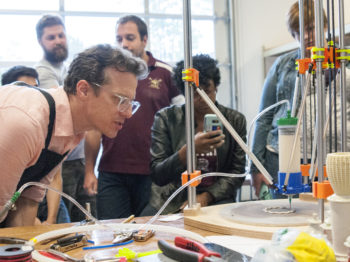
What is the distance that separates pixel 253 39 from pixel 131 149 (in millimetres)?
3198

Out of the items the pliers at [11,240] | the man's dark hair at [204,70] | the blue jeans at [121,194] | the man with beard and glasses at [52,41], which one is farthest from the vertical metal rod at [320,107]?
the man with beard and glasses at [52,41]

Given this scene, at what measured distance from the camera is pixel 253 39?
5.01 metres

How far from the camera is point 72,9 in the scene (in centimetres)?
444

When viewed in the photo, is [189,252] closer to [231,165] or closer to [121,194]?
[231,165]

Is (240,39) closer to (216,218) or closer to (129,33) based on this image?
(129,33)

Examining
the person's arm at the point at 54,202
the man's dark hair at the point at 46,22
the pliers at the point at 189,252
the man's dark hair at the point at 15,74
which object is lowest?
the person's arm at the point at 54,202

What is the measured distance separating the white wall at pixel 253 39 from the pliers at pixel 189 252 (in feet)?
14.3

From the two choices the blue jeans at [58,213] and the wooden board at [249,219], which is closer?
the wooden board at [249,219]

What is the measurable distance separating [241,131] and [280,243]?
1.27 meters

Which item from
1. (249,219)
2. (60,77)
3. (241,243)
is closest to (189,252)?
(241,243)

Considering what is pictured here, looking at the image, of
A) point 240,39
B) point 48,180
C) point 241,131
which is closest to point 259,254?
point 48,180

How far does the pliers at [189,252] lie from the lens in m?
0.62

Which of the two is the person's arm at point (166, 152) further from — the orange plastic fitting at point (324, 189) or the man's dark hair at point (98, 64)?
the orange plastic fitting at point (324, 189)

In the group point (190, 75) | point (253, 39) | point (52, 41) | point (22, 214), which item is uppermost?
point (253, 39)
